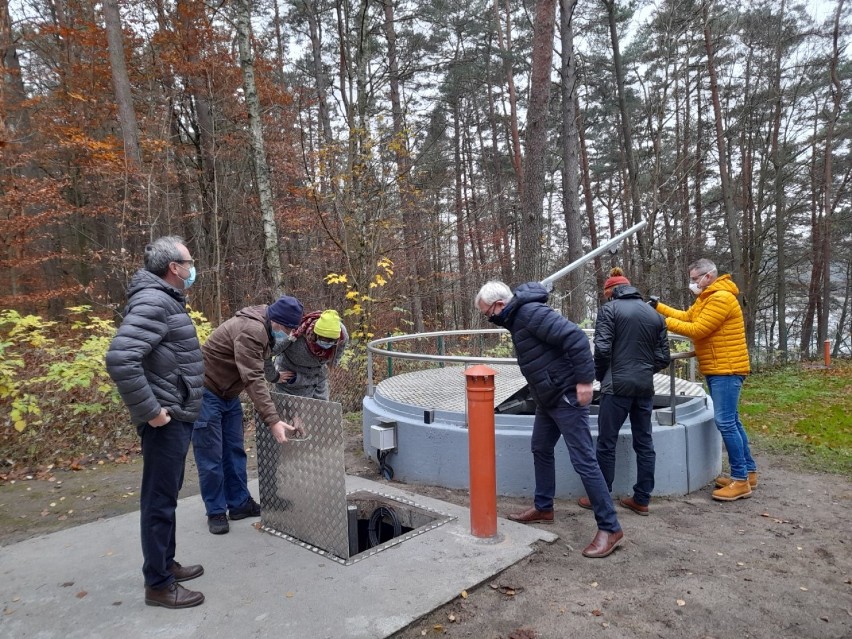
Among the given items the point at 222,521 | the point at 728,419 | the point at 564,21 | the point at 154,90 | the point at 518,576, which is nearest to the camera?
the point at 518,576

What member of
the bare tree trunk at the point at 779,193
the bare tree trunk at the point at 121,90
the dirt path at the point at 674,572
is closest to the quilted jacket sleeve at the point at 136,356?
A: the dirt path at the point at 674,572

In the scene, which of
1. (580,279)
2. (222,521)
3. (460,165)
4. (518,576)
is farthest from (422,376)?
(460,165)

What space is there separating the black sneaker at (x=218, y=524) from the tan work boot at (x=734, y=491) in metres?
3.83

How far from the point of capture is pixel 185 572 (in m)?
3.38

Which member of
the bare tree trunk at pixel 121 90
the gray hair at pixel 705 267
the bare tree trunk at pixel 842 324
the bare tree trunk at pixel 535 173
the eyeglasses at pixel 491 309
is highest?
the bare tree trunk at pixel 121 90

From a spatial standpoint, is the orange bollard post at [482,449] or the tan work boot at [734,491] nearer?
the orange bollard post at [482,449]

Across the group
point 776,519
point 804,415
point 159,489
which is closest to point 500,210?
point 804,415

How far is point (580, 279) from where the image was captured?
12.7 meters

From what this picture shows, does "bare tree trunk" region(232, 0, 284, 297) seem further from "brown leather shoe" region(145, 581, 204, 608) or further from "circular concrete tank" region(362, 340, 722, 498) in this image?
"brown leather shoe" region(145, 581, 204, 608)

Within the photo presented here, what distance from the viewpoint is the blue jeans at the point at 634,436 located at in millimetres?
4191

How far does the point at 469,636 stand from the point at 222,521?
212 centimetres

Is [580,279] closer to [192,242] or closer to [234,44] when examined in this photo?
[192,242]

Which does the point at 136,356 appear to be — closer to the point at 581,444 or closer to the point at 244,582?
the point at 244,582

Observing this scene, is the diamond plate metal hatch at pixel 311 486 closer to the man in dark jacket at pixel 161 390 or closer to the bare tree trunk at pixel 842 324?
the man in dark jacket at pixel 161 390
